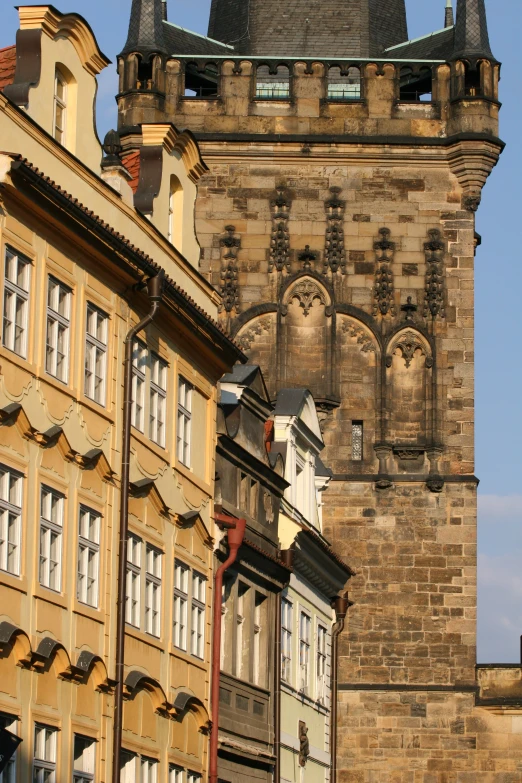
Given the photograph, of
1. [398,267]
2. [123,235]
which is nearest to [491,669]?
[398,267]

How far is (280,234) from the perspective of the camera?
39.8m

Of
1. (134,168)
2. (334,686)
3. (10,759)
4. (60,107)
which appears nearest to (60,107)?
(60,107)

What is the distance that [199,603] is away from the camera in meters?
24.8

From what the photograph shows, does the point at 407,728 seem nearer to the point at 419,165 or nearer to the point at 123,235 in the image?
the point at 419,165

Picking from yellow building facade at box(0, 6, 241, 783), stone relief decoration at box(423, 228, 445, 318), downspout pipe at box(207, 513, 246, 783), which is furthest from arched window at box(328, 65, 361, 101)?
downspout pipe at box(207, 513, 246, 783)

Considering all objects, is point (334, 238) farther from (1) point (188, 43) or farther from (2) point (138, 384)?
(2) point (138, 384)

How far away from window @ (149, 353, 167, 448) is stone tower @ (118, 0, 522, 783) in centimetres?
1509

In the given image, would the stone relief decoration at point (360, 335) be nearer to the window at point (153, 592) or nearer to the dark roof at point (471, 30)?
the dark roof at point (471, 30)

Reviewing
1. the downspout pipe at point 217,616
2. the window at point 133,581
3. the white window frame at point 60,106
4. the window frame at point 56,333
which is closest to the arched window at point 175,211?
the downspout pipe at point 217,616

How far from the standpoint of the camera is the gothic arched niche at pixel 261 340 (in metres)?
39.2

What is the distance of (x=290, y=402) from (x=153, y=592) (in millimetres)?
7893

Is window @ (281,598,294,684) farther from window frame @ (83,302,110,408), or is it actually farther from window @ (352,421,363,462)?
window @ (352,421,363,462)

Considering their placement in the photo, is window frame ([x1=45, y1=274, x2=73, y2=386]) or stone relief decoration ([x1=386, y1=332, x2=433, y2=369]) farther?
stone relief decoration ([x1=386, y1=332, x2=433, y2=369])

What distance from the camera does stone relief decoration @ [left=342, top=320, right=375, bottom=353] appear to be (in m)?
39.4
